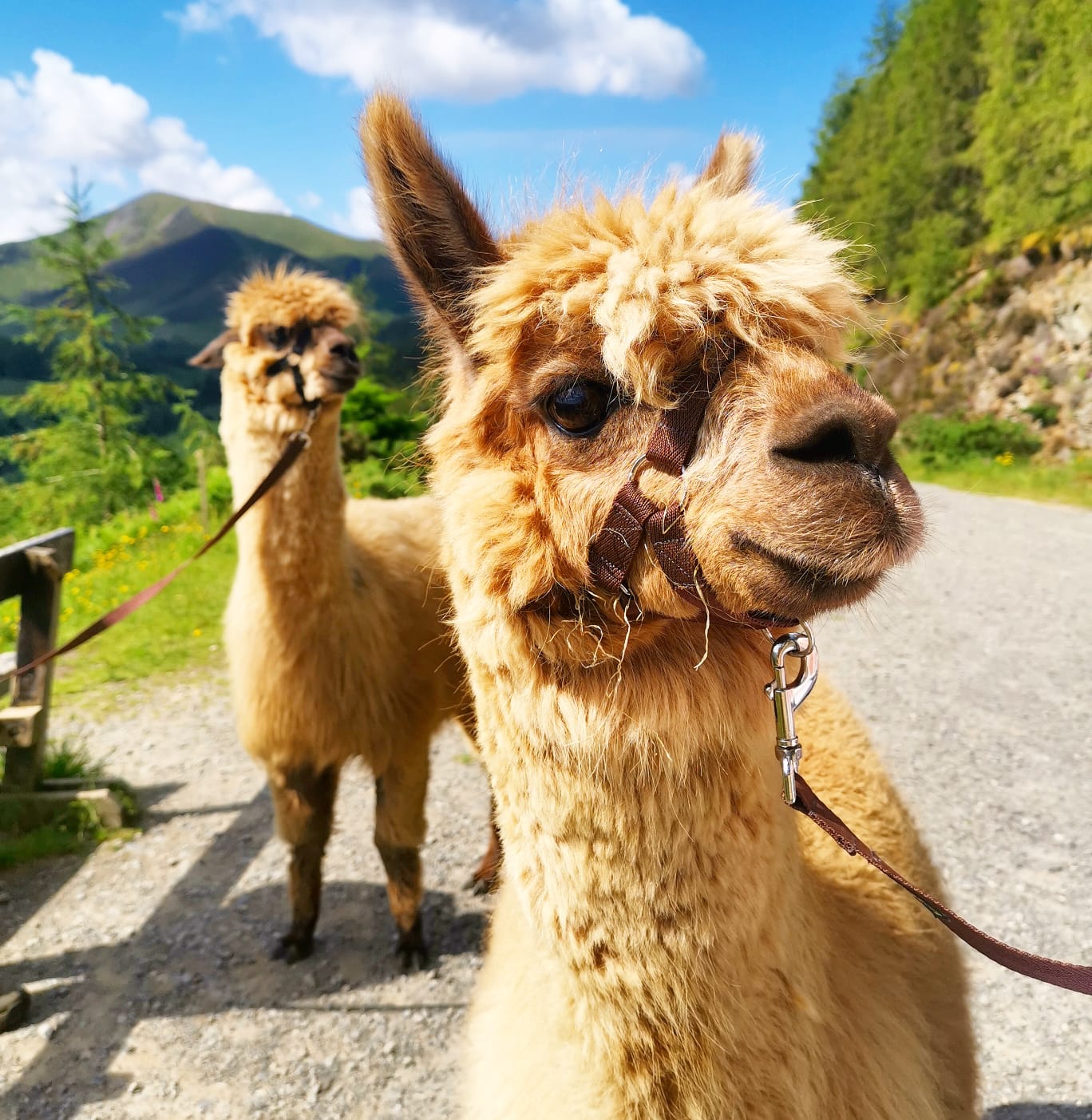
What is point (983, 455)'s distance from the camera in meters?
15.5

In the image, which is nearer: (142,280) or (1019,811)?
(1019,811)

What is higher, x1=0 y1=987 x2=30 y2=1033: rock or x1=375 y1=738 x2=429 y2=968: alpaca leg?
x1=375 y1=738 x2=429 y2=968: alpaca leg

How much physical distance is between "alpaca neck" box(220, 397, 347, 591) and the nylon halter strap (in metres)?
2.11

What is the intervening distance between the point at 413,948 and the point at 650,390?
295cm

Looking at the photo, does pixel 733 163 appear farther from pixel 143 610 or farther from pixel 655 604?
pixel 143 610

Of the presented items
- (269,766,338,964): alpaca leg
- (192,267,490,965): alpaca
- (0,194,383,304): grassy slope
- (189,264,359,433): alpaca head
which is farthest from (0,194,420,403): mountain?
(269,766,338,964): alpaca leg

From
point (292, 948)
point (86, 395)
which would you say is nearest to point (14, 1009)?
point (292, 948)

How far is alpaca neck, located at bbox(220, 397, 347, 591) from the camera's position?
304cm

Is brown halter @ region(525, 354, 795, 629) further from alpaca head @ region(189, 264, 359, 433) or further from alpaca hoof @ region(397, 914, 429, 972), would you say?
alpaca hoof @ region(397, 914, 429, 972)

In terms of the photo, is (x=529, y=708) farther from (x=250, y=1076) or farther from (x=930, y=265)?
(x=930, y=265)

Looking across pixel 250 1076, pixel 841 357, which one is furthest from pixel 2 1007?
pixel 841 357

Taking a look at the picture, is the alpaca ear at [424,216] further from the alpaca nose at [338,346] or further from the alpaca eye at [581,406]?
the alpaca nose at [338,346]

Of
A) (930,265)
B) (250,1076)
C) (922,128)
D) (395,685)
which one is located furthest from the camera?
(922,128)

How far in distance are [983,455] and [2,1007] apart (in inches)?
654
